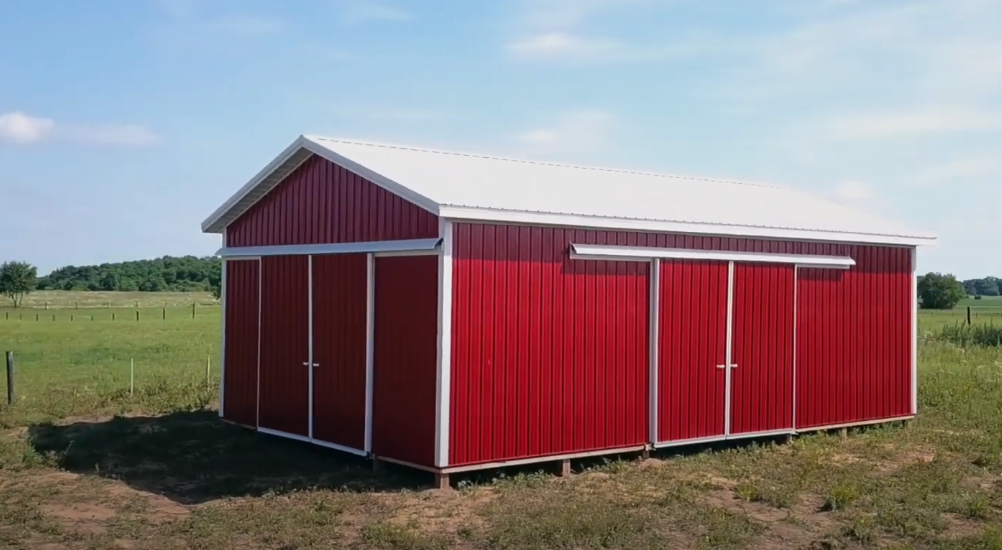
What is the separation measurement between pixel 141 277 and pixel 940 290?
7288 cm

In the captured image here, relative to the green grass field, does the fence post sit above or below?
above

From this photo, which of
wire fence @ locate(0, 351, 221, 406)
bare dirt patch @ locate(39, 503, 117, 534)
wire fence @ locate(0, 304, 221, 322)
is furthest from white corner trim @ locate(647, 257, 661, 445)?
wire fence @ locate(0, 304, 221, 322)

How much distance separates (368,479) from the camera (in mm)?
12000

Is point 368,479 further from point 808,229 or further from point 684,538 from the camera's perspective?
point 808,229

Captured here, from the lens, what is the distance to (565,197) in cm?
1334

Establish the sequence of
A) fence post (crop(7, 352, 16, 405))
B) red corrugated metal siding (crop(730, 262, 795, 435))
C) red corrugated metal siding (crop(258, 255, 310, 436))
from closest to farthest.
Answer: red corrugated metal siding (crop(258, 255, 310, 436)), red corrugated metal siding (crop(730, 262, 795, 435)), fence post (crop(7, 352, 16, 405))

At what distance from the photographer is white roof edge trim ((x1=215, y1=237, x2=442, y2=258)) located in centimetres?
1174

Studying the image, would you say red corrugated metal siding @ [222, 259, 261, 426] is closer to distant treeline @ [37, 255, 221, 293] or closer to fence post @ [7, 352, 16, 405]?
fence post @ [7, 352, 16, 405]

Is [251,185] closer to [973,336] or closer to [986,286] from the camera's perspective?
[973,336]

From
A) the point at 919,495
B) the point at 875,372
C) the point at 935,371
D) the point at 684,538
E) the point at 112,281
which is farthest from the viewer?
the point at 112,281

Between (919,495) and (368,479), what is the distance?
5878 mm

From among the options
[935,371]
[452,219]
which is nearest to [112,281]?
[935,371]

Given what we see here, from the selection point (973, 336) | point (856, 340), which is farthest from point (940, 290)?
point (856, 340)

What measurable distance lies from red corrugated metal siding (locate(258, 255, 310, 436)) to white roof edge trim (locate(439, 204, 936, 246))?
10.6 feet
